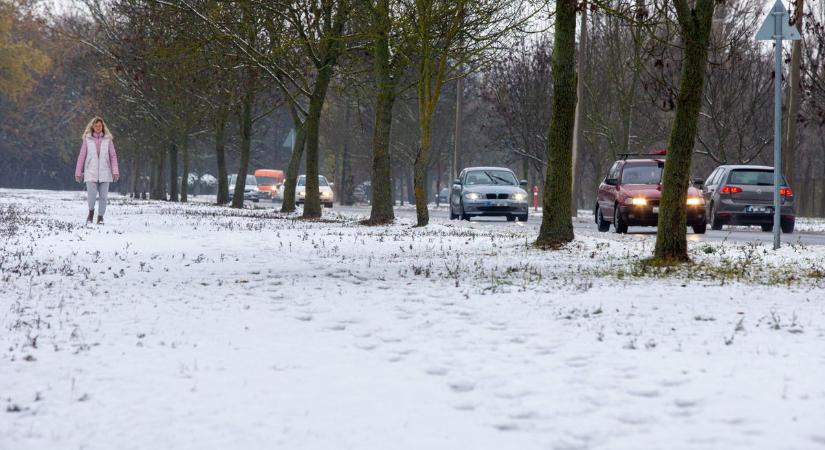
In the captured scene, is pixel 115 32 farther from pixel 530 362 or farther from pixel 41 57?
pixel 530 362

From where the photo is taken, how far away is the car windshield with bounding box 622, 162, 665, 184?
22969 mm

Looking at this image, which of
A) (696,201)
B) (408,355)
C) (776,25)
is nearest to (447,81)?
(696,201)

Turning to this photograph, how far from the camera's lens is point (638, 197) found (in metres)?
22.3

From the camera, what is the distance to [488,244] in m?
16.1

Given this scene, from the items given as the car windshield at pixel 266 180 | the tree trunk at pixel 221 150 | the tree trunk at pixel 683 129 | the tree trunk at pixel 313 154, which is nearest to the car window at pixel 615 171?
the tree trunk at pixel 313 154

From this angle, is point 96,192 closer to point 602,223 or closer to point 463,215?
point 602,223

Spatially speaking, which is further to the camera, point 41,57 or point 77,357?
point 41,57

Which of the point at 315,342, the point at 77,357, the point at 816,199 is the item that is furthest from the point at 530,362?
the point at 816,199

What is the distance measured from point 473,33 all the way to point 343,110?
3996cm

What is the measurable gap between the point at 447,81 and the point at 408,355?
16128 millimetres

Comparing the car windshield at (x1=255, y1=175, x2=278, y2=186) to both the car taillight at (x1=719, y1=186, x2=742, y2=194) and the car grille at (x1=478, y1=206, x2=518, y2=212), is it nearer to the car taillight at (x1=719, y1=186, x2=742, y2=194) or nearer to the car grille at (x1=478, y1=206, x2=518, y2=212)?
the car grille at (x1=478, y1=206, x2=518, y2=212)

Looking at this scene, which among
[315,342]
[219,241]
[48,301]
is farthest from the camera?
[219,241]

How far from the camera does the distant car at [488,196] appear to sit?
29.0 m

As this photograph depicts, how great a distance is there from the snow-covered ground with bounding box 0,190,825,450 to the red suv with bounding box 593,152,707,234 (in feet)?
34.0
